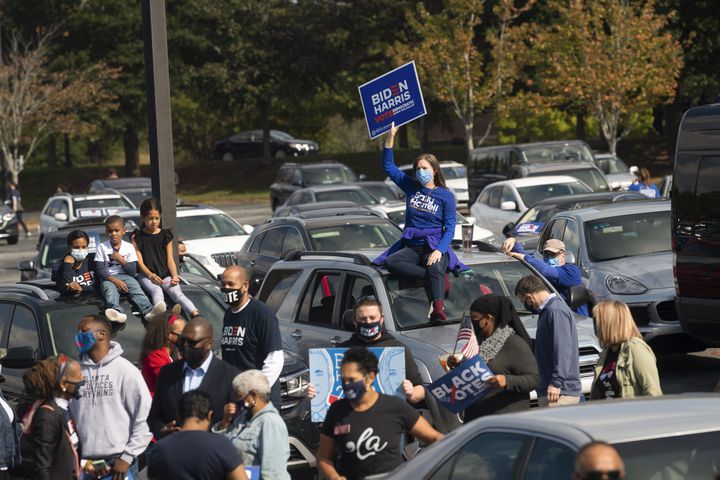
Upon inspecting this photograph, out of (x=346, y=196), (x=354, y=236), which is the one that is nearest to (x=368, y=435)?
(x=354, y=236)

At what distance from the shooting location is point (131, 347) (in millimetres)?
9945

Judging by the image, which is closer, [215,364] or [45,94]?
[215,364]

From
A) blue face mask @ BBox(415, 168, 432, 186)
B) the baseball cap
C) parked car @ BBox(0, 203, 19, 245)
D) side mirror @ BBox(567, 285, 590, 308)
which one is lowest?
parked car @ BBox(0, 203, 19, 245)

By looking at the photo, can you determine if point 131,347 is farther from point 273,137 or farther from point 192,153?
point 192,153

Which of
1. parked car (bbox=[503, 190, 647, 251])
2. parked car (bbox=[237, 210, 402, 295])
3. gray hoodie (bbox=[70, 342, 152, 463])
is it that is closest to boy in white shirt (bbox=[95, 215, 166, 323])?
gray hoodie (bbox=[70, 342, 152, 463])

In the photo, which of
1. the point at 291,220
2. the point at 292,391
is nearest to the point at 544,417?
the point at 292,391

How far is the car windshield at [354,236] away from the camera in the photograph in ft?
54.5

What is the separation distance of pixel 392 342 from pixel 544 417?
113 inches

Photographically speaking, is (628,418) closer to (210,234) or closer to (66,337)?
(66,337)

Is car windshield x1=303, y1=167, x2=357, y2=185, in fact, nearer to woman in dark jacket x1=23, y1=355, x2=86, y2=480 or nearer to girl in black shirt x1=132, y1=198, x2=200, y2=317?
girl in black shirt x1=132, y1=198, x2=200, y2=317

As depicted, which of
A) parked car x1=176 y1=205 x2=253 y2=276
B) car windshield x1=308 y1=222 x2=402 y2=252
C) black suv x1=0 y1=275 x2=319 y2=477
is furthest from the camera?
parked car x1=176 y1=205 x2=253 y2=276

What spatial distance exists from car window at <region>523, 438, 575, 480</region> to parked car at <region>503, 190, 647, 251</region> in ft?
40.6

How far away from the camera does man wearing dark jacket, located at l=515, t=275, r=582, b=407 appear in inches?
306

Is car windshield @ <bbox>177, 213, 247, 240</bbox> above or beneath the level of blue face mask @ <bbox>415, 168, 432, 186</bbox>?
beneath
